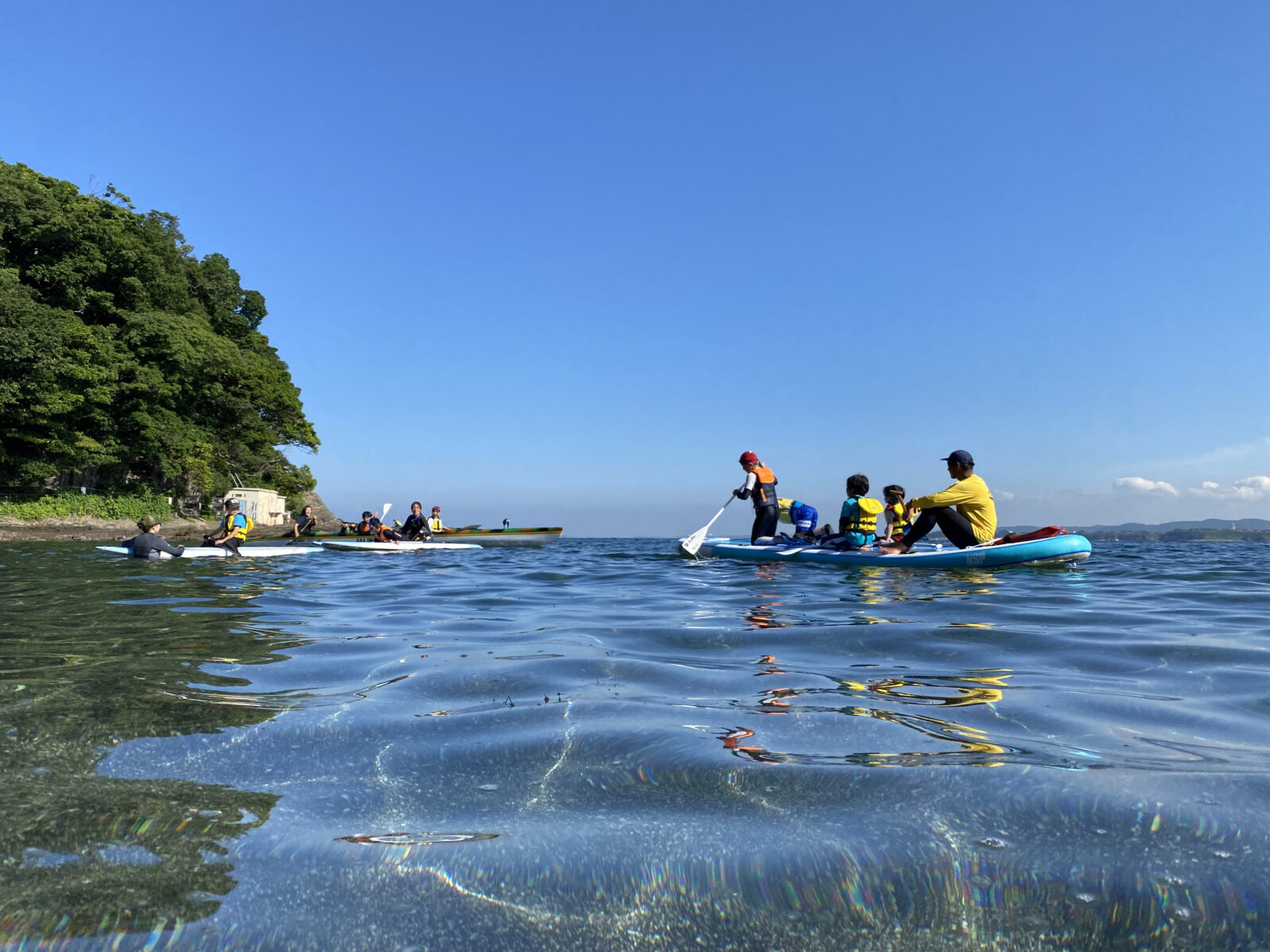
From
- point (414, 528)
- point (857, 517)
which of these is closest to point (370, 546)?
point (414, 528)

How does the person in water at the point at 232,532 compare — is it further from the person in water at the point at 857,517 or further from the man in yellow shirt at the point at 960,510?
the man in yellow shirt at the point at 960,510

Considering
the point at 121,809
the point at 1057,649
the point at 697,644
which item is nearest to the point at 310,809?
the point at 121,809

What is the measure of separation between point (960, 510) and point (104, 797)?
12320 mm

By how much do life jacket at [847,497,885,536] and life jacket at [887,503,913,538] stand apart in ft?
1.07

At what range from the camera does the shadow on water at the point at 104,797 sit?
1.66m

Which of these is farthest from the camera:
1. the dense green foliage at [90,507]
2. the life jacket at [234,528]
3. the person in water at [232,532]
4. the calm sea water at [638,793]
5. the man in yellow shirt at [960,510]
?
the dense green foliage at [90,507]

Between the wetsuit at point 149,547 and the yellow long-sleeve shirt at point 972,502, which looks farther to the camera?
the wetsuit at point 149,547

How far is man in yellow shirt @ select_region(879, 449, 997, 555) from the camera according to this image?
11.8 meters

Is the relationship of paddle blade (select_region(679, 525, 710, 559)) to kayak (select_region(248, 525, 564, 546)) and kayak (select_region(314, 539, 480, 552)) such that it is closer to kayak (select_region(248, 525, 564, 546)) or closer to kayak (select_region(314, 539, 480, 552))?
kayak (select_region(314, 539, 480, 552))

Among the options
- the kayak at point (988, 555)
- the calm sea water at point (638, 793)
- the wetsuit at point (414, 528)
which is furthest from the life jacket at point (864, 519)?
the wetsuit at point (414, 528)

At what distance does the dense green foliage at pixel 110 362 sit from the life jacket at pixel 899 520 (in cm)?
3892

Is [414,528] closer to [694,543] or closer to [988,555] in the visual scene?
[694,543]

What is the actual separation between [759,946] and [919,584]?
9.01 metres

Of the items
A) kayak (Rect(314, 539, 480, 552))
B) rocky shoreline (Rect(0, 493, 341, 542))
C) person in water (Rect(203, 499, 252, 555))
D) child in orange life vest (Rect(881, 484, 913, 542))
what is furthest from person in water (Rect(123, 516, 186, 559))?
rocky shoreline (Rect(0, 493, 341, 542))
